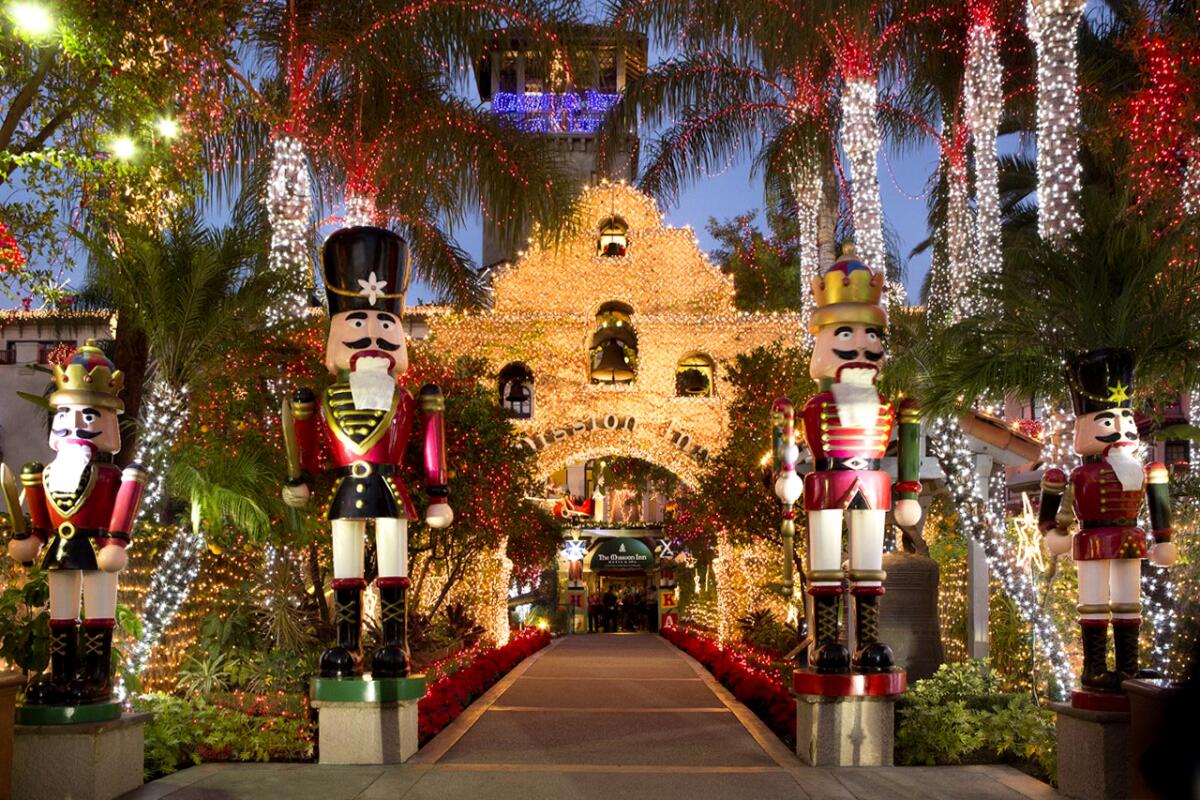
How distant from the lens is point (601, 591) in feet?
143

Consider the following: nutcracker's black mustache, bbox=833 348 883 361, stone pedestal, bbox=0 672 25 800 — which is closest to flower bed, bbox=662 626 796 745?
nutcracker's black mustache, bbox=833 348 883 361

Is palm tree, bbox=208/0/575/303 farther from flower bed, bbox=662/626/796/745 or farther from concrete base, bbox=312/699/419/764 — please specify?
flower bed, bbox=662/626/796/745

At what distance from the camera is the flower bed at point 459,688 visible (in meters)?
9.65

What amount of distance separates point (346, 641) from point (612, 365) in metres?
15.6

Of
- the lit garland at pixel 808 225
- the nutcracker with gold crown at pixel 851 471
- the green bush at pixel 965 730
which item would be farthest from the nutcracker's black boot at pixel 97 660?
the lit garland at pixel 808 225

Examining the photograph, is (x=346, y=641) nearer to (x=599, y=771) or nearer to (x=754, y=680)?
(x=599, y=771)

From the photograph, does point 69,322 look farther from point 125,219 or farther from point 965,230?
point 965,230

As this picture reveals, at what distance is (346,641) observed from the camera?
8.43 metres

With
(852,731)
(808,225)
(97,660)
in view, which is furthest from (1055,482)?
(808,225)

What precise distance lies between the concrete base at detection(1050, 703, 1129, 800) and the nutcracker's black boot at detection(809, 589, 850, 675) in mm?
1570

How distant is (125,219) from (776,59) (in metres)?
8.43

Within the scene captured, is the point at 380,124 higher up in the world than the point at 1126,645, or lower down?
higher up

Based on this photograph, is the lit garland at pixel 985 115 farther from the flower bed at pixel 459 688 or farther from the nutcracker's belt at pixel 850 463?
the flower bed at pixel 459 688

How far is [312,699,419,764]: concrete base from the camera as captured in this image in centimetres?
816
